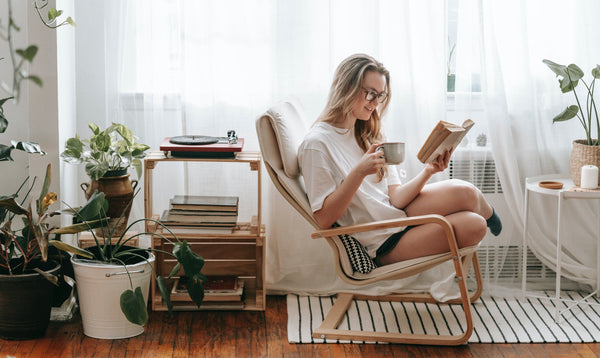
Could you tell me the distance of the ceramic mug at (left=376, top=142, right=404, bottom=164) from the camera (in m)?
2.30

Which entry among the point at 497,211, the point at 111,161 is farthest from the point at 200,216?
the point at 497,211

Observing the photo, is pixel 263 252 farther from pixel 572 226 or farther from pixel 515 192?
pixel 572 226

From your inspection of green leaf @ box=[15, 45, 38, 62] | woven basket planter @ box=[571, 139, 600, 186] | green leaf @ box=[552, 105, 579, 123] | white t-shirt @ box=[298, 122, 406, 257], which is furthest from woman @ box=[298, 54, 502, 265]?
green leaf @ box=[15, 45, 38, 62]

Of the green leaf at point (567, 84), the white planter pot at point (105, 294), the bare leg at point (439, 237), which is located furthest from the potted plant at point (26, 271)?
the green leaf at point (567, 84)

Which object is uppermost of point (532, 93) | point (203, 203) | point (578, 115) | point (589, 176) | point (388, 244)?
point (532, 93)

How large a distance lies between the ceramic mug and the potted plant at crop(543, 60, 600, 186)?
2.98ft

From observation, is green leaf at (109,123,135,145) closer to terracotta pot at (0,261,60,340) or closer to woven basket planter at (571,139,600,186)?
terracotta pot at (0,261,60,340)

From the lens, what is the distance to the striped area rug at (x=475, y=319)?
260 cm

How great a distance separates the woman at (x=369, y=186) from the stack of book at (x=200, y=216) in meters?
0.48

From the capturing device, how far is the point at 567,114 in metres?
2.86

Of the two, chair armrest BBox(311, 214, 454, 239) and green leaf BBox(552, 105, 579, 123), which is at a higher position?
green leaf BBox(552, 105, 579, 123)

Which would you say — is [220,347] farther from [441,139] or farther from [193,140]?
[441,139]

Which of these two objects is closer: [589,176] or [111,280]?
[111,280]

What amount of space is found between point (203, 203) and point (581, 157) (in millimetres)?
1612
